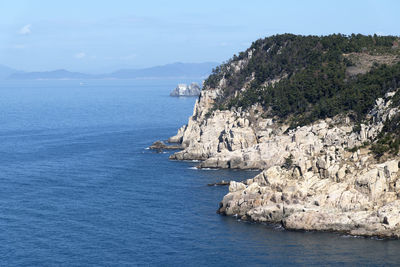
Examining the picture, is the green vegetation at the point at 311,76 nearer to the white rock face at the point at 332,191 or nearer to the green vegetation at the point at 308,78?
the green vegetation at the point at 308,78

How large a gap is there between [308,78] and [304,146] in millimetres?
32726

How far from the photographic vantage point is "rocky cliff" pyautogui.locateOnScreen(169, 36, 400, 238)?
8775 centimetres

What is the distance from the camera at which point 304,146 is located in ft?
403

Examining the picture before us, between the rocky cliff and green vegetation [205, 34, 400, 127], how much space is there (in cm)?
40

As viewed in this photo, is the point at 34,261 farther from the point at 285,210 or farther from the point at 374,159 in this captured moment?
the point at 374,159

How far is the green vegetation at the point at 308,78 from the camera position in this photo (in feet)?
429

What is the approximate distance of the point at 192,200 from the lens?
105812 mm

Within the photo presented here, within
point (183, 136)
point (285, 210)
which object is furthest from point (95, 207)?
point (183, 136)

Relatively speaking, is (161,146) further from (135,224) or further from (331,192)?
(331,192)

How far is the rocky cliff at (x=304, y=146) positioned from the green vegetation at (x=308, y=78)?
396 millimetres

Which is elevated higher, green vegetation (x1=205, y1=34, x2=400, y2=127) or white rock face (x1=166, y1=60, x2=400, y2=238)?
green vegetation (x1=205, y1=34, x2=400, y2=127)

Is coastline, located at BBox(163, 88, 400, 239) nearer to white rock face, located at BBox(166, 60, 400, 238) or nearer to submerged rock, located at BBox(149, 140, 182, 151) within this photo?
white rock face, located at BBox(166, 60, 400, 238)

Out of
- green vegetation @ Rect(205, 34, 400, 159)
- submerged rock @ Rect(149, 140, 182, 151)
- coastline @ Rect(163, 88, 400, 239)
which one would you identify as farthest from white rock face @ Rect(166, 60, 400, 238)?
submerged rock @ Rect(149, 140, 182, 151)

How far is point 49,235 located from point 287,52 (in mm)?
100848
